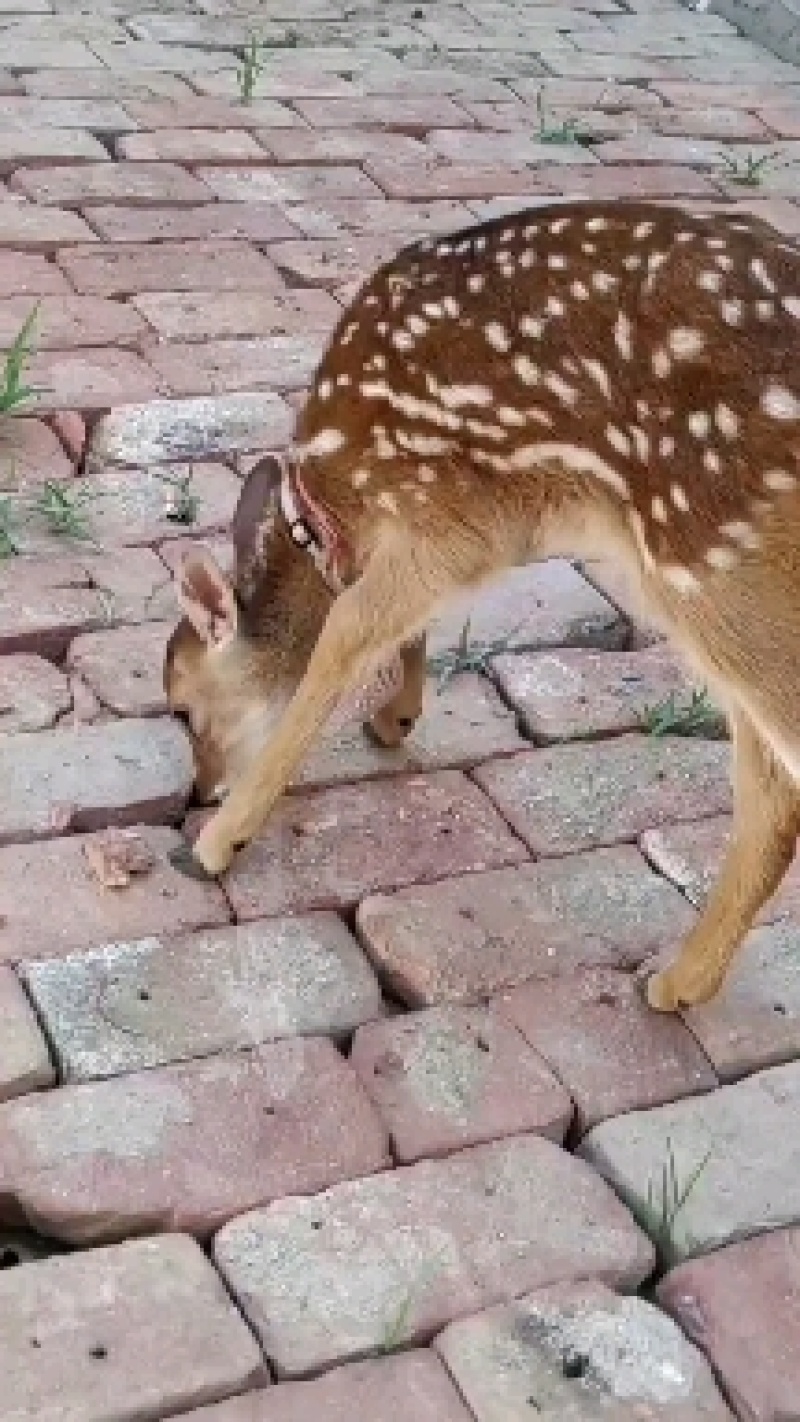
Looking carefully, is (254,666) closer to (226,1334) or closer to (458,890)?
(458,890)

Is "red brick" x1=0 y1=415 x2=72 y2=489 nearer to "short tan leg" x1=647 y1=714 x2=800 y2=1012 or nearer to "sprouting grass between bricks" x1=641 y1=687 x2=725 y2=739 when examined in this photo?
"sprouting grass between bricks" x1=641 y1=687 x2=725 y2=739

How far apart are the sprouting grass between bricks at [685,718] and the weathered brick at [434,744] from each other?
264 mm

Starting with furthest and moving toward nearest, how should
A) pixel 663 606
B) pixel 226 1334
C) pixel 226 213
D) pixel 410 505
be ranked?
pixel 226 213 → pixel 410 505 → pixel 663 606 → pixel 226 1334

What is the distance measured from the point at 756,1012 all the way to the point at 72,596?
1.56 meters

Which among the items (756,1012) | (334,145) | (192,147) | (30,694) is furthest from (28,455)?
(334,145)

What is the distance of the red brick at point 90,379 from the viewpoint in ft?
15.7

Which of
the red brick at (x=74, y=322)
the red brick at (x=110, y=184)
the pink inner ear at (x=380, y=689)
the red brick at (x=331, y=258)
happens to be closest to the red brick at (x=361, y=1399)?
the pink inner ear at (x=380, y=689)

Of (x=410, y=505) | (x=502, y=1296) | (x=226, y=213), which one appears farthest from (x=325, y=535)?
(x=226, y=213)

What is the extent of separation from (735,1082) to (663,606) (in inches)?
29.1

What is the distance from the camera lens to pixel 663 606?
3.17 m

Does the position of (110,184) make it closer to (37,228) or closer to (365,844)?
(37,228)

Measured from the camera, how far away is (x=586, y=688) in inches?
165

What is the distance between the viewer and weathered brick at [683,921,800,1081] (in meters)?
3.35

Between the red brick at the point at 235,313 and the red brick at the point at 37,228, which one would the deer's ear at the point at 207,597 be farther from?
the red brick at the point at 37,228
